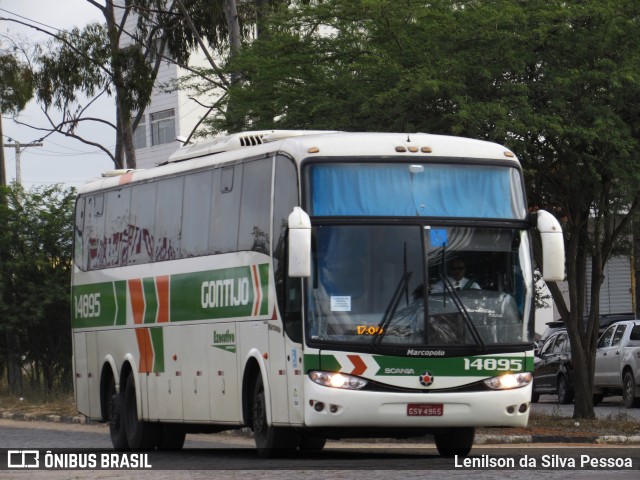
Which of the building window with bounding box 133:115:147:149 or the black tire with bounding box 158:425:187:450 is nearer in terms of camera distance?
the black tire with bounding box 158:425:187:450

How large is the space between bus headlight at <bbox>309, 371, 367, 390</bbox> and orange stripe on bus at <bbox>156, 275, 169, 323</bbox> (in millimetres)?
4280

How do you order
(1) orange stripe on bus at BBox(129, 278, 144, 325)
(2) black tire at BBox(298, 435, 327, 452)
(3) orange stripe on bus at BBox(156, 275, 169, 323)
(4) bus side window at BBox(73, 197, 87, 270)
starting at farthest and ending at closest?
(4) bus side window at BBox(73, 197, 87, 270)
(1) orange stripe on bus at BBox(129, 278, 144, 325)
(3) orange stripe on bus at BBox(156, 275, 169, 323)
(2) black tire at BBox(298, 435, 327, 452)

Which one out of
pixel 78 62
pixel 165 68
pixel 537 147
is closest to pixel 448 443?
pixel 537 147

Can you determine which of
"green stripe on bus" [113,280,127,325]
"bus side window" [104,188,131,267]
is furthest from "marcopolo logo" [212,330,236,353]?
"bus side window" [104,188,131,267]

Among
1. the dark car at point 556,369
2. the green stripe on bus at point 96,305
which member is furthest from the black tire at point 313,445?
the dark car at point 556,369

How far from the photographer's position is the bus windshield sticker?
1511 centimetres

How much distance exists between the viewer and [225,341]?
677 inches

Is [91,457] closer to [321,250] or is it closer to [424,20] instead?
[321,250]

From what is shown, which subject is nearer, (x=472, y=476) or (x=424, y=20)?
(x=472, y=476)

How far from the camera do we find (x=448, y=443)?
16.8 meters

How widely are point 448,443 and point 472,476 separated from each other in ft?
11.8

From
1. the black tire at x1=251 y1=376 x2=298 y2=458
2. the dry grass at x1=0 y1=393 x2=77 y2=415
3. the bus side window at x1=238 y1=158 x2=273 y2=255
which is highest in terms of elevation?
the bus side window at x1=238 y1=158 x2=273 y2=255

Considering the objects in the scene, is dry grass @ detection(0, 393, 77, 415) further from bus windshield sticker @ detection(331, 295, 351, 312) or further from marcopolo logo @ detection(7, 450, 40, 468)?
bus windshield sticker @ detection(331, 295, 351, 312)

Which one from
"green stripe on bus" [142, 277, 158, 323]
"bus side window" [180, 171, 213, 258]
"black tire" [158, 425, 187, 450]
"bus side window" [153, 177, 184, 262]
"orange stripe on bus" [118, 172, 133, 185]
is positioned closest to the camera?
"bus side window" [180, 171, 213, 258]
